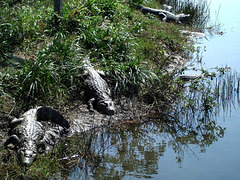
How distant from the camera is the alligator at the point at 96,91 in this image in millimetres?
7273

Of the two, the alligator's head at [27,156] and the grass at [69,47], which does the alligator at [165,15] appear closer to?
the grass at [69,47]

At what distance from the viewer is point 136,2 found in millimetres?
13250

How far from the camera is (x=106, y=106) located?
7.25 metres

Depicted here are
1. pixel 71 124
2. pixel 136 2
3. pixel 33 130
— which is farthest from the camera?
pixel 136 2

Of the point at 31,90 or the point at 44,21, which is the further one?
the point at 44,21

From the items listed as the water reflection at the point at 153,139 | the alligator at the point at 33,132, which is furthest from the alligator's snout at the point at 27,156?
the water reflection at the point at 153,139

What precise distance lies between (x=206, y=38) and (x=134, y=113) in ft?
22.7

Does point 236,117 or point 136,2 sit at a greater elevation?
point 136,2

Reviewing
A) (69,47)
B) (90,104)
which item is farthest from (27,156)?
(69,47)

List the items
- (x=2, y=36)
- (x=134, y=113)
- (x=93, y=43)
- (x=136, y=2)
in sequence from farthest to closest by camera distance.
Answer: (x=136, y=2)
(x=93, y=43)
(x=2, y=36)
(x=134, y=113)

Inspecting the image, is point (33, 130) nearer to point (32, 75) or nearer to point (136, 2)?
point (32, 75)

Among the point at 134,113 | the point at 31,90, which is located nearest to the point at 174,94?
the point at 134,113

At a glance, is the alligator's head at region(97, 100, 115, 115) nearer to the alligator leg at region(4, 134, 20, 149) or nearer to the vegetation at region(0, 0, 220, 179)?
the vegetation at region(0, 0, 220, 179)

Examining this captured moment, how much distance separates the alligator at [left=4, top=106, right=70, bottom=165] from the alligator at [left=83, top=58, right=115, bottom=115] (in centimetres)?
93
